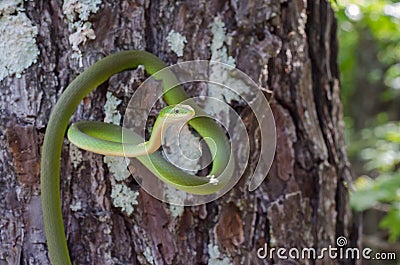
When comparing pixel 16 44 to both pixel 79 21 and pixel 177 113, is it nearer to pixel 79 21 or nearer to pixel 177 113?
pixel 79 21

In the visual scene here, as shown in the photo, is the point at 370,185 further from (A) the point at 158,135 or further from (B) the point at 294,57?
(A) the point at 158,135

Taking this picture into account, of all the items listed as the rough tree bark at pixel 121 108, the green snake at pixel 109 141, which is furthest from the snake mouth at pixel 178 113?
the rough tree bark at pixel 121 108

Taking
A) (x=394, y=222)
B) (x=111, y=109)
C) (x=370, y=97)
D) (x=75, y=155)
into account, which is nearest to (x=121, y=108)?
(x=111, y=109)

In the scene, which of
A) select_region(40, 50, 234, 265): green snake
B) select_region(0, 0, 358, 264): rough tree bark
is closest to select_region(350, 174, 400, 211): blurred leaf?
select_region(0, 0, 358, 264): rough tree bark

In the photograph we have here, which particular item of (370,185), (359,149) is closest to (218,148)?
(370,185)

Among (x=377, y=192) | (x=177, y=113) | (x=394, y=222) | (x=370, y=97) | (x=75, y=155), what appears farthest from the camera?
(x=370, y=97)

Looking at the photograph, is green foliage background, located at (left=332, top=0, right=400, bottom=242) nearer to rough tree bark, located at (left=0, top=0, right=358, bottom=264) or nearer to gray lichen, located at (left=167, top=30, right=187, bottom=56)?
rough tree bark, located at (left=0, top=0, right=358, bottom=264)
